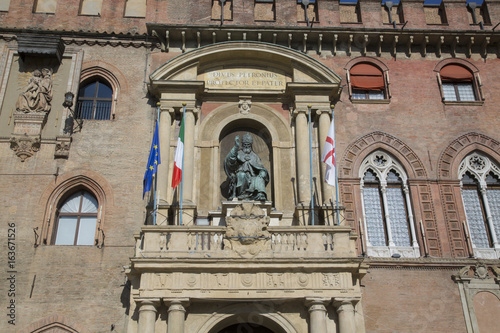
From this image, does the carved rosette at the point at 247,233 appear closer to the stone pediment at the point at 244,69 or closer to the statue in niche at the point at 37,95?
the stone pediment at the point at 244,69

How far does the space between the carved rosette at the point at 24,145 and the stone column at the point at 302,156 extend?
25.6 ft

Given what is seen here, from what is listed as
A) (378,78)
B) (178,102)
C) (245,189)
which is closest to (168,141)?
(178,102)

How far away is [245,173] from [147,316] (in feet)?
16.3

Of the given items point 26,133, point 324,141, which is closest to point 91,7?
point 26,133

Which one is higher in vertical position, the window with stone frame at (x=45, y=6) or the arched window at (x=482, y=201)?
the window with stone frame at (x=45, y=6)

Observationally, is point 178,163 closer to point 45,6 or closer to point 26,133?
point 26,133

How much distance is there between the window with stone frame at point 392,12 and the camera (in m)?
19.8

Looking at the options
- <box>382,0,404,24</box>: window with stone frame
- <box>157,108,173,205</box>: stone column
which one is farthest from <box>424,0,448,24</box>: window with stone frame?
<box>157,108,173,205</box>: stone column

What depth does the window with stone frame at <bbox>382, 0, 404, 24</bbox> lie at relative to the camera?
65.0ft

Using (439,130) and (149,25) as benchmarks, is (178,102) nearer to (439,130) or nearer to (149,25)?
(149,25)

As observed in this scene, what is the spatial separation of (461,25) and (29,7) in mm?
15059

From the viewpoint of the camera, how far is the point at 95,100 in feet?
59.8

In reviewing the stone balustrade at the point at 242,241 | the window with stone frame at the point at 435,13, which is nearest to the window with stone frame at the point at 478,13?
the window with stone frame at the point at 435,13

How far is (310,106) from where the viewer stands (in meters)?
17.4
